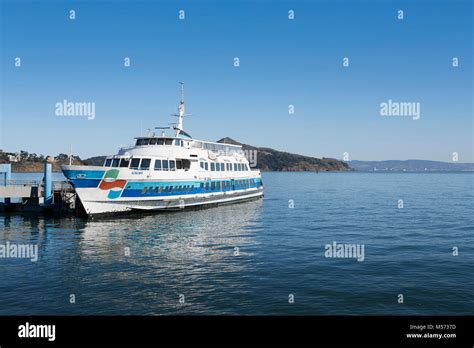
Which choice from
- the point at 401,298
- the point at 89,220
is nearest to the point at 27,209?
the point at 89,220

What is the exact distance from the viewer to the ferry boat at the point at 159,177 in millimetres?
37562

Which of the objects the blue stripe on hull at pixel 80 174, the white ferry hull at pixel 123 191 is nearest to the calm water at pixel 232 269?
the white ferry hull at pixel 123 191

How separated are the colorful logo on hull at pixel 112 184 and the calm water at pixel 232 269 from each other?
2.94 meters

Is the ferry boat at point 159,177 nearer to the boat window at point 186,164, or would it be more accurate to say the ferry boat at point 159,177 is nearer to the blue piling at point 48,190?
the boat window at point 186,164

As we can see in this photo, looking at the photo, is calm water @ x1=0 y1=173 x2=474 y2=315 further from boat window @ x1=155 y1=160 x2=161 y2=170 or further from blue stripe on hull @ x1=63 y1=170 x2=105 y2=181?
boat window @ x1=155 y1=160 x2=161 y2=170

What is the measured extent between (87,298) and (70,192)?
30.7 metres

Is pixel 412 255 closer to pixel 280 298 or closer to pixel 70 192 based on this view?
pixel 280 298

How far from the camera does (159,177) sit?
40906 millimetres

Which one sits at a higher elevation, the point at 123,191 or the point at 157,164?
the point at 157,164

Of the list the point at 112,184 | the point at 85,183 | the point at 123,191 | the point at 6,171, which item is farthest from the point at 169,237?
the point at 6,171

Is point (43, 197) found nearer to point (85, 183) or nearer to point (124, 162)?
point (85, 183)

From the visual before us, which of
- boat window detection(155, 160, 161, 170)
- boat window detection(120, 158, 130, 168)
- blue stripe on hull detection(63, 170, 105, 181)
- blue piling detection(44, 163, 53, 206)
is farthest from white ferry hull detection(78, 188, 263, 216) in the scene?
blue piling detection(44, 163, 53, 206)

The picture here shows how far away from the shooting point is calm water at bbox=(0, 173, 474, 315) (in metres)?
15.7

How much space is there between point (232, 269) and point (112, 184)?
68.8 ft
